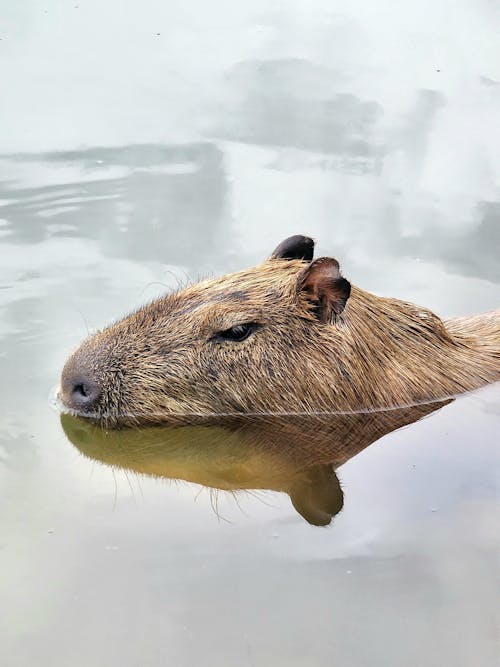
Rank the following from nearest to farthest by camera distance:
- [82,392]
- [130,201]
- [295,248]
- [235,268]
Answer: [82,392] → [295,248] → [235,268] → [130,201]

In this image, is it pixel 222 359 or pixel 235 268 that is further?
pixel 235 268

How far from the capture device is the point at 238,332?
7.07 m

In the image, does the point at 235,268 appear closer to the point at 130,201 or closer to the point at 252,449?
the point at 130,201

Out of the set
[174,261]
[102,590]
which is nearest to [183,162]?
[174,261]

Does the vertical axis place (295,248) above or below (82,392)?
above

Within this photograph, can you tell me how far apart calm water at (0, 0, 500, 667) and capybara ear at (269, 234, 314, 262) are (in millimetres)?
1132

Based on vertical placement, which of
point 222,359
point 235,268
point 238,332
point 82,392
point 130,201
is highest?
point 238,332

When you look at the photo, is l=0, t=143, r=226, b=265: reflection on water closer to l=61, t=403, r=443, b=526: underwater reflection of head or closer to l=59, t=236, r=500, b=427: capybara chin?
l=59, t=236, r=500, b=427: capybara chin

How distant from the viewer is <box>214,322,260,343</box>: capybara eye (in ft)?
23.2

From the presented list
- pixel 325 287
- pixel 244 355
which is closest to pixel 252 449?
pixel 244 355

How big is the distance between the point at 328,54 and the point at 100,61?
249 centimetres

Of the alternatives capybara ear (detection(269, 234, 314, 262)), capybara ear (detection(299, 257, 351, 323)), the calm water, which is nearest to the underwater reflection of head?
the calm water

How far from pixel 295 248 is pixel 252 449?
139cm

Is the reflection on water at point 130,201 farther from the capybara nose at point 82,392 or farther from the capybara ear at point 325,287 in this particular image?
the capybara nose at point 82,392
